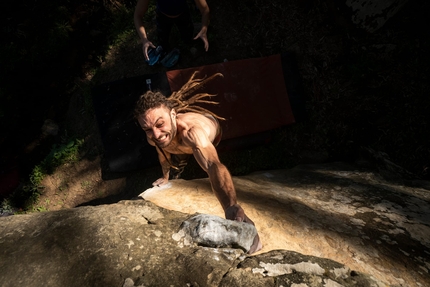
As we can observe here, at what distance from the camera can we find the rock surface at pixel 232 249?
125 centimetres

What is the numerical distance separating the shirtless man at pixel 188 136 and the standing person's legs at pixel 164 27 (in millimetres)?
1858

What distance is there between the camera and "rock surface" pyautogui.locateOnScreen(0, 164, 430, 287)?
1254 millimetres

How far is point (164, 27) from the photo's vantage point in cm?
398

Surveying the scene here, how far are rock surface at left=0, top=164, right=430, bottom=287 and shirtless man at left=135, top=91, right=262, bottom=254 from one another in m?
0.32

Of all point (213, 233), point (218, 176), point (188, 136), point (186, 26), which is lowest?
point (213, 233)

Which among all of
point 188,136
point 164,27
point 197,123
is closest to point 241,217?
point 188,136

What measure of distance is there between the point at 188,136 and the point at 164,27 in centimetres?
234

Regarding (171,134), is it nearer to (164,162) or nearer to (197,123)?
(197,123)

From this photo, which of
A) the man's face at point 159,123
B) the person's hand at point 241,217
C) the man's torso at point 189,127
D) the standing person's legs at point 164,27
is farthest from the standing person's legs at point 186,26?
the person's hand at point 241,217

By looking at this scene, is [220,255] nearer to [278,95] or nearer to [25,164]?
[278,95]


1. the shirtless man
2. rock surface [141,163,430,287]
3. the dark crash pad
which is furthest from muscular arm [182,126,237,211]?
the dark crash pad

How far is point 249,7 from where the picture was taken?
4.77 meters

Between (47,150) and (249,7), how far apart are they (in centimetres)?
428

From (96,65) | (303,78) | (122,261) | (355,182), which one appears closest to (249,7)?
(303,78)
